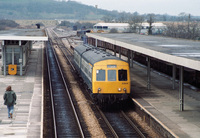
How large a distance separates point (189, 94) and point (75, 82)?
33.7 feet

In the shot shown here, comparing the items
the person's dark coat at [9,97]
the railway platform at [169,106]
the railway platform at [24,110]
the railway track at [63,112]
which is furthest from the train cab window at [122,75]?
the person's dark coat at [9,97]

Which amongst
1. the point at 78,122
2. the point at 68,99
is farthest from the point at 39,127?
the point at 68,99

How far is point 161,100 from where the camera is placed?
2083 centimetres

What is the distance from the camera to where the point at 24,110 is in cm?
1839

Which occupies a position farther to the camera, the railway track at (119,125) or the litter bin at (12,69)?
the litter bin at (12,69)

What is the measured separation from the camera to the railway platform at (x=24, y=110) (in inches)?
573

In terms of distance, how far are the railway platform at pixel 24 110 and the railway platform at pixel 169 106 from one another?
207 inches

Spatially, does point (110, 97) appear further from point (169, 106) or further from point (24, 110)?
point (24, 110)

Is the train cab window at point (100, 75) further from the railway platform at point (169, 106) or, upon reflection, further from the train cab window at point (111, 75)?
the railway platform at point (169, 106)

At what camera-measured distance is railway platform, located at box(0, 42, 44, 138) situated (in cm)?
1455

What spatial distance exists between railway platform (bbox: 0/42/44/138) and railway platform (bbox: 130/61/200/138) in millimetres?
5265

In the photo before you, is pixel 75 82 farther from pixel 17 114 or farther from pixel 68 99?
pixel 17 114

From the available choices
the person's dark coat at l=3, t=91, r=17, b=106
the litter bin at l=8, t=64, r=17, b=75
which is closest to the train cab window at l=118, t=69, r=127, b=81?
the person's dark coat at l=3, t=91, r=17, b=106

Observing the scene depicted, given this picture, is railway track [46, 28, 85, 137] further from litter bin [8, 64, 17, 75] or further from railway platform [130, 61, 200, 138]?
litter bin [8, 64, 17, 75]
